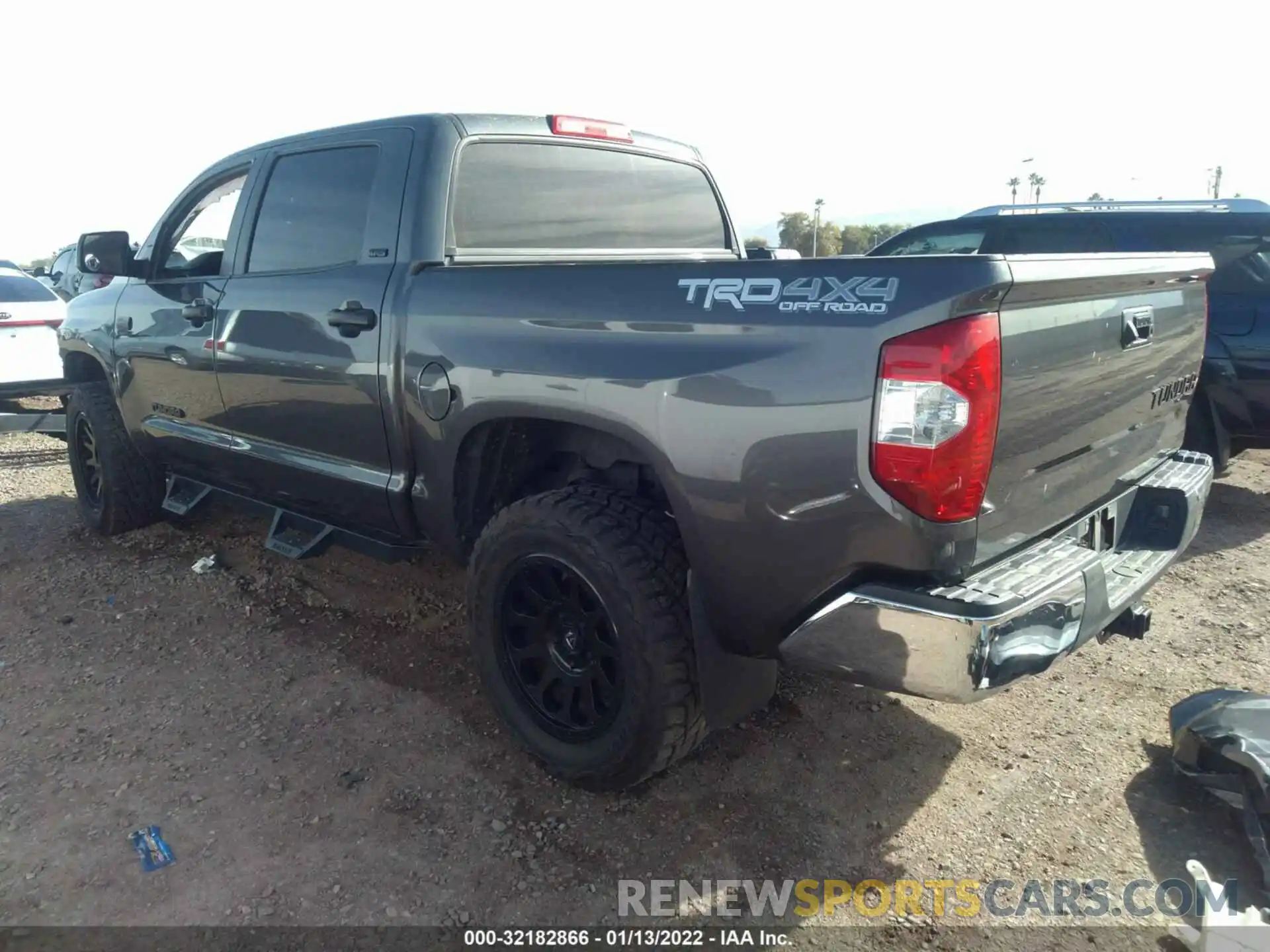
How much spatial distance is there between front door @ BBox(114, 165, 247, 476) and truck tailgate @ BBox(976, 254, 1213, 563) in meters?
3.23

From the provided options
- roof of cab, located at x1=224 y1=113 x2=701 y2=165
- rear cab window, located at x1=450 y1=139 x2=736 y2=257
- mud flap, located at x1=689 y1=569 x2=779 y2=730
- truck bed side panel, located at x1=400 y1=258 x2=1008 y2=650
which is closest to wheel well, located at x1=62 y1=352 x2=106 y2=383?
roof of cab, located at x1=224 y1=113 x2=701 y2=165

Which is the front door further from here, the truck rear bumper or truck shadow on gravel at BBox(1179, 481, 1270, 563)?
truck shadow on gravel at BBox(1179, 481, 1270, 563)

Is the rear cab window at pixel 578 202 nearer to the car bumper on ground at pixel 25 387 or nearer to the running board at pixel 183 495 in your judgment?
the running board at pixel 183 495

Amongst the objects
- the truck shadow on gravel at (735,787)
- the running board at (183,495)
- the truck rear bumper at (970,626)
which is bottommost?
the truck shadow on gravel at (735,787)

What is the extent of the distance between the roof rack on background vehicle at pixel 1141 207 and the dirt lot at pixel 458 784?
2705 mm

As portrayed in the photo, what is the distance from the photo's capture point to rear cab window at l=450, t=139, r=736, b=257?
3.31 meters

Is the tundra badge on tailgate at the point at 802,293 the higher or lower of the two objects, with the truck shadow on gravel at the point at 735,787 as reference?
higher

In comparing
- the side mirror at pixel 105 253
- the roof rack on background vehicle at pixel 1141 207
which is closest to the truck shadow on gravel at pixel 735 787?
the side mirror at pixel 105 253

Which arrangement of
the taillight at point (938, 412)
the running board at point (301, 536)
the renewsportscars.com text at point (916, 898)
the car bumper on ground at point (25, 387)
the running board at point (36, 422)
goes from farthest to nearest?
the car bumper on ground at point (25, 387) → the running board at point (36, 422) → the running board at point (301, 536) → the renewsportscars.com text at point (916, 898) → the taillight at point (938, 412)

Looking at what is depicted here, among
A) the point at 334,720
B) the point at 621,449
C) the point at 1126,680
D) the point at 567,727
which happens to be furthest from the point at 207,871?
the point at 1126,680

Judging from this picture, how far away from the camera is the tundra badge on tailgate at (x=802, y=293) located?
6.56ft

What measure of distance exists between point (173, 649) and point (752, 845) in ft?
8.53

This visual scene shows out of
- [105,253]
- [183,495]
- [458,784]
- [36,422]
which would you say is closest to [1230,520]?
[458,784]

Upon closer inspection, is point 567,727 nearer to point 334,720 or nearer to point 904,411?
point 334,720
